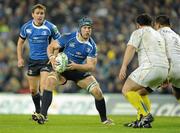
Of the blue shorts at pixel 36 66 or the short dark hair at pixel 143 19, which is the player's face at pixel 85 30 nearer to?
the short dark hair at pixel 143 19

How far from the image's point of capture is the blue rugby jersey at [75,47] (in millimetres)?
14094

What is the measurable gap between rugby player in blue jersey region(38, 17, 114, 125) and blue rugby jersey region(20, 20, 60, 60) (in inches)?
68.0

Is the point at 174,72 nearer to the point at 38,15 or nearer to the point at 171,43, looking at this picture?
the point at 171,43

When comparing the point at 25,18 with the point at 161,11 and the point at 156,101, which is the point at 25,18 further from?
the point at 156,101

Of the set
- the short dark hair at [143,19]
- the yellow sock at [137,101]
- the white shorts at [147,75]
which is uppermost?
the short dark hair at [143,19]

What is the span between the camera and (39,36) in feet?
52.1

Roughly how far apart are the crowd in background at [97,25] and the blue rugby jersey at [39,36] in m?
7.77

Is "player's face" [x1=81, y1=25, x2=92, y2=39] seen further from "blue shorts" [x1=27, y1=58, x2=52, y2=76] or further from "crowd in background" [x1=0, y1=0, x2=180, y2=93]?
"crowd in background" [x1=0, y1=0, x2=180, y2=93]

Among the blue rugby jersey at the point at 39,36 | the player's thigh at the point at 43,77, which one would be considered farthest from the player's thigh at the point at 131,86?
the blue rugby jersey at the point at 39,36

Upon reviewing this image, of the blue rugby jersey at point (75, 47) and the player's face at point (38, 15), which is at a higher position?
the player's face at point (38, 15)

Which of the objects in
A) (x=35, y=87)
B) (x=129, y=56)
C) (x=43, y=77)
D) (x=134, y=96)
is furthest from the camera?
(x=35, y=87)

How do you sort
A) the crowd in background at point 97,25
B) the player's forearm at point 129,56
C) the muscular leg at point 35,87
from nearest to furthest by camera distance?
the player's forearm at point 129,56 < the muscular leg at point 35,87 < the crowd in background at point 97,25

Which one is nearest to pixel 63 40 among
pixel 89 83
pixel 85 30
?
pixel 85 30

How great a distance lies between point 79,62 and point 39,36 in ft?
6.34
